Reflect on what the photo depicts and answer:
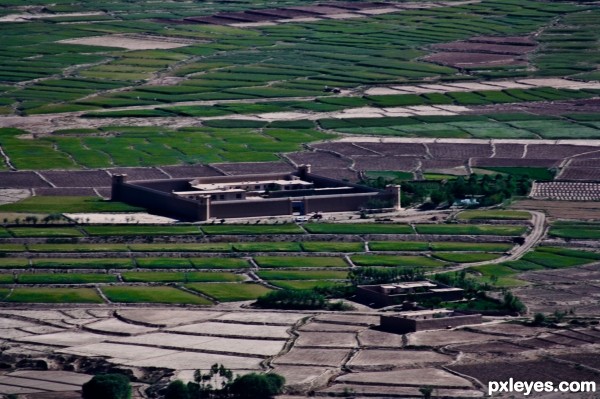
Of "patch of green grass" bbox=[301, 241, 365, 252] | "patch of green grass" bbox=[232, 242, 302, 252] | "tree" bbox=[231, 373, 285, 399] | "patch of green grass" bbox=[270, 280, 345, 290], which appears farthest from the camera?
"patch of green grass" bbox=[301, 241, 365, 252]

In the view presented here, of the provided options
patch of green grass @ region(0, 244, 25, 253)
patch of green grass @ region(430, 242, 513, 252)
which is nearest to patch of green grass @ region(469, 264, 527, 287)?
patch of green grass @ region(430, 242, 513, 252)

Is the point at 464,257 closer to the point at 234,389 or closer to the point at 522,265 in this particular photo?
the point at 522,265

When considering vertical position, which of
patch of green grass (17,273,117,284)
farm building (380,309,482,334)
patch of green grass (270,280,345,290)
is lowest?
patch of green grass (17,273,117,284)

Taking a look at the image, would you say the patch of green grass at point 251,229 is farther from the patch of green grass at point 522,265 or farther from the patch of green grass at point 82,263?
the patch of green grass at point 522,265

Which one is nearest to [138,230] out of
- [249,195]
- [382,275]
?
[249,195]

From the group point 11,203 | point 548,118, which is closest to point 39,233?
point 11,203

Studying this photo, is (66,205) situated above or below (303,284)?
below

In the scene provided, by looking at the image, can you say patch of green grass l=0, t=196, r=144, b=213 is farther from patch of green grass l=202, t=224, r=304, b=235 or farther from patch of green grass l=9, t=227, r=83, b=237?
patch of green grass l=202, t=224, r=304, b=235
